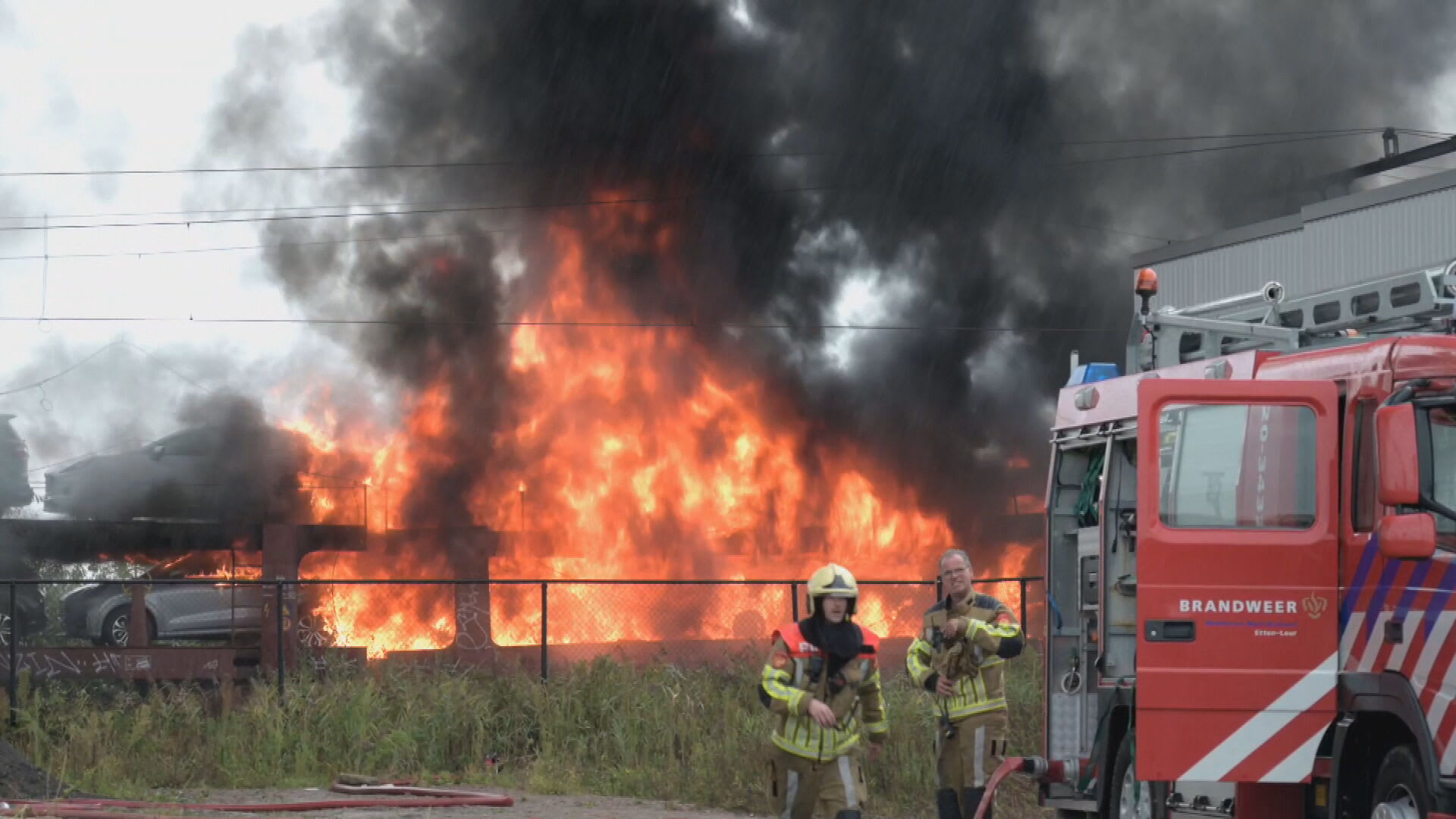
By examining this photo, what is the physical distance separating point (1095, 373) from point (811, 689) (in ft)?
13.4

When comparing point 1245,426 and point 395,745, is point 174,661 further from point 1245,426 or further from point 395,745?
point 1245,426

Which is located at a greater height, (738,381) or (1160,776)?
(738,381)

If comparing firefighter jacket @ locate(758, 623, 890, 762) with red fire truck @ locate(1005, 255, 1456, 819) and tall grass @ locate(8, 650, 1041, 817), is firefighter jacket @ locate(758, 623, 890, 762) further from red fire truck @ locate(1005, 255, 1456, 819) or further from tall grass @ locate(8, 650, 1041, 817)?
tall grass @ locate(8, 650, 1041, 817)

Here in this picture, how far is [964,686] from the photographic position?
8.83m

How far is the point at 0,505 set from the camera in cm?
2144

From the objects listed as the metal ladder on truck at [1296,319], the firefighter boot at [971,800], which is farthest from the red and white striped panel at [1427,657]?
the firefighter boot at [971,800]

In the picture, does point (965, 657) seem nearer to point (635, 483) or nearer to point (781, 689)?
point (781, 689)

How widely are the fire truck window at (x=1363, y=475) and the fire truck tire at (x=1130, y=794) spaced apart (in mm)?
2053

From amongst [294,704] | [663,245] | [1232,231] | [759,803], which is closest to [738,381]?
[663,245]

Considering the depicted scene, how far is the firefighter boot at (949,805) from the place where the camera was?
8.79 m

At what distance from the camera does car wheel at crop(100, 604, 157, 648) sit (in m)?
20.9

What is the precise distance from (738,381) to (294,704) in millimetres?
13095

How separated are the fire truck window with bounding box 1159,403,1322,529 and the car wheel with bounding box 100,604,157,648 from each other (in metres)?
16.0

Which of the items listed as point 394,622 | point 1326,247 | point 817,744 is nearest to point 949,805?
point 817,744
